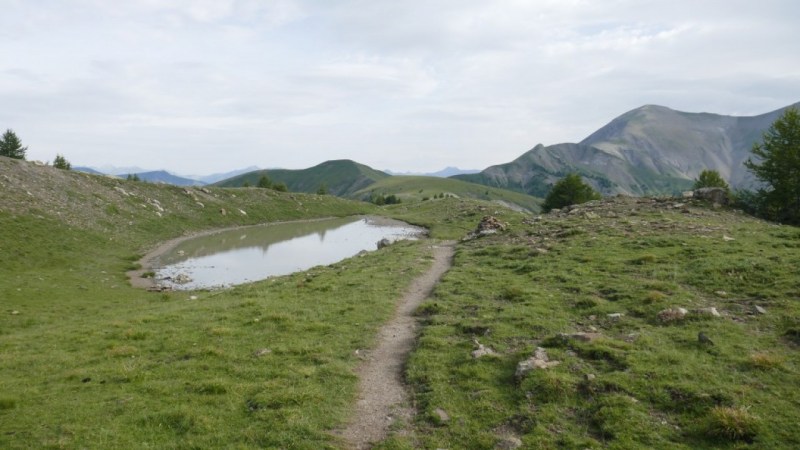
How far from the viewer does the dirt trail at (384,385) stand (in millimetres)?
12039

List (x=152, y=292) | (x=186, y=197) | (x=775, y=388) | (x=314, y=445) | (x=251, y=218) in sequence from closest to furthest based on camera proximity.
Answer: (x=314, y=445) < (x=775, y=388) < (x=152, y=292) < (x=186, y=197) < (x=251, y=218)

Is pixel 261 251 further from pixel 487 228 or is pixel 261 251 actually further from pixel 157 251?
pixel 487 228

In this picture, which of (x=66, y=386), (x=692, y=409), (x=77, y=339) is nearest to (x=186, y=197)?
(x=77, y=339)

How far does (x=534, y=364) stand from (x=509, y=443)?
3871 mm

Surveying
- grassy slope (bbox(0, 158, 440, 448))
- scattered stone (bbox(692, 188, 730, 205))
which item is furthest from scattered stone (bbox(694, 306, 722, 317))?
scattered stone (bbox(692, 188, 730, 205))

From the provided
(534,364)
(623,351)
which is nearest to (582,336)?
(623,351)

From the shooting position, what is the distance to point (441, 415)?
1255 cm

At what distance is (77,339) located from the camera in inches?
771

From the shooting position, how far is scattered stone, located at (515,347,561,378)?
14.2m

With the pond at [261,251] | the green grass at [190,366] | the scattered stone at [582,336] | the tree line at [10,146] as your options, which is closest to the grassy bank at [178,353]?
the green grass at [190,366]

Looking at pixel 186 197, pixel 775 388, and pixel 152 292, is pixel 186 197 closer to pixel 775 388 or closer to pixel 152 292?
pixel 152 292

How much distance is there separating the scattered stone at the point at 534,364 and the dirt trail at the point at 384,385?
375 cm

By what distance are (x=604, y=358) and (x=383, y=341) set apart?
27.7ft

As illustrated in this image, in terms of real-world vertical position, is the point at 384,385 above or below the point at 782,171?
below
